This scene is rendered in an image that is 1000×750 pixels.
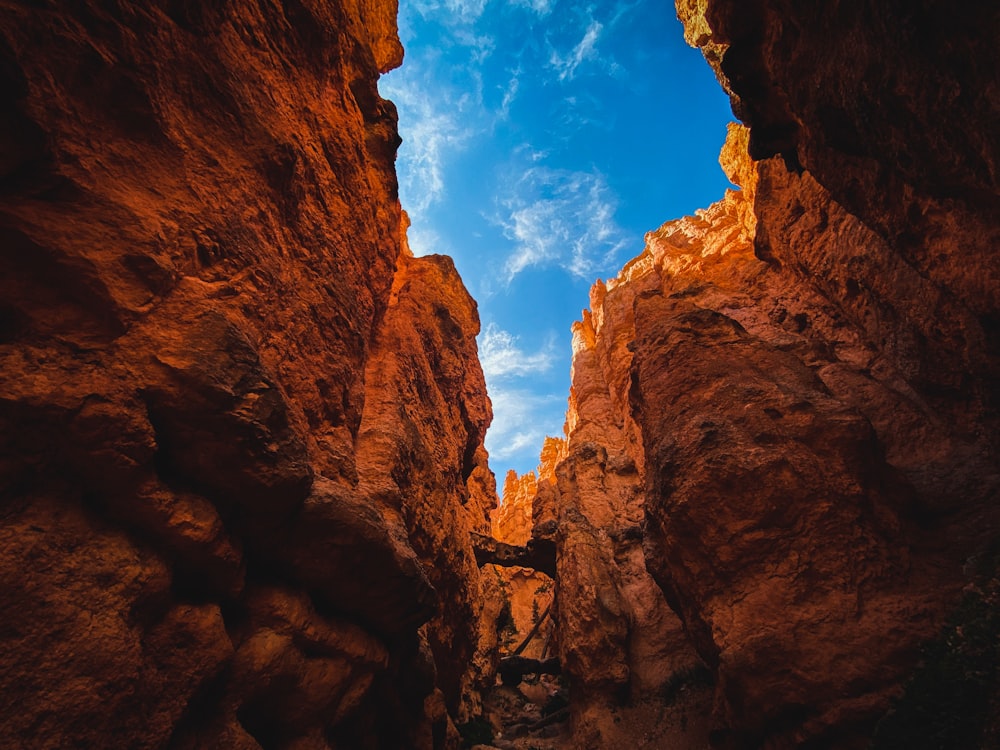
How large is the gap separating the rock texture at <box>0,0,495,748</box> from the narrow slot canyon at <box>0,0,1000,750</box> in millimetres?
39

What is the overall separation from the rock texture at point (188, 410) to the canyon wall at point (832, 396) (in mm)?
6976

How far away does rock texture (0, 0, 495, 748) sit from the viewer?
13.9 feet

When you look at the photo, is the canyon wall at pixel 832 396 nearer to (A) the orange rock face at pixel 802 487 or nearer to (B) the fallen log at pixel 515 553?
(A) the orange rock face at pixel 802 487

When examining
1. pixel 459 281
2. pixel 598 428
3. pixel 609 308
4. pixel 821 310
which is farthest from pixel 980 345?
pixel 609 308

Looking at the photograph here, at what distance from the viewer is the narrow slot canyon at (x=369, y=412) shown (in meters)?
4.57

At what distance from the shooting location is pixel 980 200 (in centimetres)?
639

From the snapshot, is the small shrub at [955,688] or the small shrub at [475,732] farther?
the small shrub at [475,732]

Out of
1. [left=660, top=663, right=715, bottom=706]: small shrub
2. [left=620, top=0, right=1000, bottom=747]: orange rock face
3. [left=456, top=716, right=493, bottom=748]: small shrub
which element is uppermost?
[left=620, top=0, right=1000, bottom=747]: orange rock face

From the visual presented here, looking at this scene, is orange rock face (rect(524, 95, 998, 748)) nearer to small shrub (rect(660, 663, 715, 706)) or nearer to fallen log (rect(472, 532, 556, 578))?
small shrub (rect(660, 663, 715, 706))

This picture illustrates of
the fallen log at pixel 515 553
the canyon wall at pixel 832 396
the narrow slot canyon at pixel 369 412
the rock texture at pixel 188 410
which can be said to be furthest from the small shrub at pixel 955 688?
the fallen log at pixel 515 553

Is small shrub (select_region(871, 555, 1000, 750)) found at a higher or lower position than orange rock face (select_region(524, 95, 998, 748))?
lower

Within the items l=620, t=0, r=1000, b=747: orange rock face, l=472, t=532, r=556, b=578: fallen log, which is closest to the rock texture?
l=620, t=0, r=1000, b=747: orange rock face

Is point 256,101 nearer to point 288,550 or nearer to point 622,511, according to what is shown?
point 288,550

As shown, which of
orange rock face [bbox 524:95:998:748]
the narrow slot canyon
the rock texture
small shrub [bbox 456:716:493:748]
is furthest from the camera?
small shrub [bbox 456:716:493:748]
